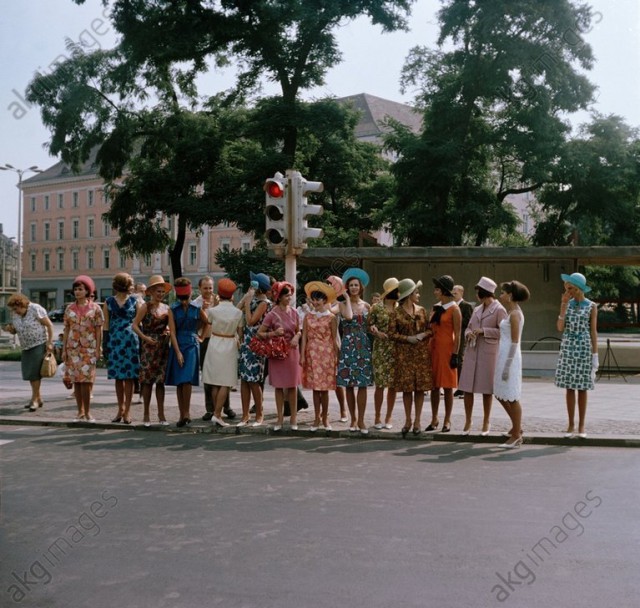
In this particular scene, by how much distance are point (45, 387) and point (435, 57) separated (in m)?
24.5

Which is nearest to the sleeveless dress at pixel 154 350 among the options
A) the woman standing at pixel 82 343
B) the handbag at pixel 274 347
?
the woman standing at pixel 82 343

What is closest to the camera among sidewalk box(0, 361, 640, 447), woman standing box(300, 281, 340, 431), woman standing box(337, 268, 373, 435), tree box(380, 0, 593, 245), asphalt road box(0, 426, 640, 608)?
asphalt road box(0, 426, 640, 608)

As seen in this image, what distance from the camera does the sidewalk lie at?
967 cm

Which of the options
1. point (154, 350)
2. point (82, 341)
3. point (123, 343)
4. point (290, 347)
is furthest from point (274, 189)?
point (82, 341)

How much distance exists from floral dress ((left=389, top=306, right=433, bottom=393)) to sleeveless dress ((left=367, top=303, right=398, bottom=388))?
0.06 metres

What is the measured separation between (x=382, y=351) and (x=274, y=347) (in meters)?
1.31

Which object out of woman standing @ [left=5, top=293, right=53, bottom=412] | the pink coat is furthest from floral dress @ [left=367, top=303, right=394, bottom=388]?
woman standing @ [left=5, top=293, right=53, bottom=412]

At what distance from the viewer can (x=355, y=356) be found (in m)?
10.0

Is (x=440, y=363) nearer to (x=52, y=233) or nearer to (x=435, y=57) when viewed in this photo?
(x=435, y=57)

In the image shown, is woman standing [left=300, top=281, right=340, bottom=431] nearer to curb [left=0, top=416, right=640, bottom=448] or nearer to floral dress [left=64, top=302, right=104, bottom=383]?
curb [left=0, top=416, right=640, bottom=448]

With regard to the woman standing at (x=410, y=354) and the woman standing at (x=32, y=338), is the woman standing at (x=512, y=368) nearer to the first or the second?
the woman standing at (x=410, y=354)

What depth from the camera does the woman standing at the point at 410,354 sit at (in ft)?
32.0

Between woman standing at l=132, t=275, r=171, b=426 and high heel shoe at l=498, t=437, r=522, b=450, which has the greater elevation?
woman standing at l=132, t=275, r=171, b=426

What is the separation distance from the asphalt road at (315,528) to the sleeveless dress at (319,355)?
1493mm
